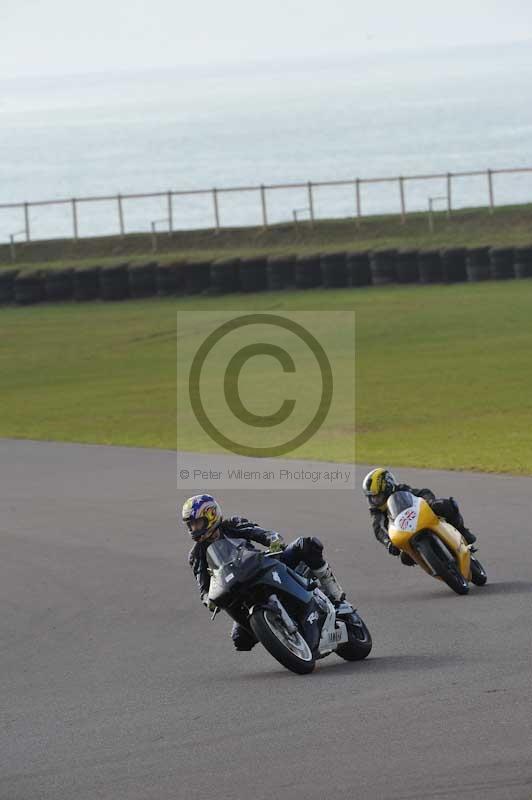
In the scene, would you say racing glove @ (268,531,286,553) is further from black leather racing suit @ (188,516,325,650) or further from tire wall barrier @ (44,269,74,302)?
tire wall barrier @ (44,269,74,302)

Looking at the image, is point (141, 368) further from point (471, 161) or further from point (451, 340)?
point (471, 161)

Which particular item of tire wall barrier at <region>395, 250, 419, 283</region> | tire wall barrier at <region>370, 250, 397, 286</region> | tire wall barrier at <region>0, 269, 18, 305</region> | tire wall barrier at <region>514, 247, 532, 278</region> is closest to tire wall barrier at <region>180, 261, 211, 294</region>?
tire wall barrier at <region>370, 250, 397, 286</region>

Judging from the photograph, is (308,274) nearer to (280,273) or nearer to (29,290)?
(280,273)

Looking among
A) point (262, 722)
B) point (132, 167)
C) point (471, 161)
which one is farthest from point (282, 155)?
point (262, 722)

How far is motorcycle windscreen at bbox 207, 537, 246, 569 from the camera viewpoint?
9.46m

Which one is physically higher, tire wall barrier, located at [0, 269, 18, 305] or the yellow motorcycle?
tire wall barrier, located at [0, 269, 18, 305]

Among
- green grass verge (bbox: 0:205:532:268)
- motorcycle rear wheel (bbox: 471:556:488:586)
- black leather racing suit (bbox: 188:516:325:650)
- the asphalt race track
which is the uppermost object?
green grass verge (bbox: 0:205:532:268)

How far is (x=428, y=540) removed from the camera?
11.4 metres

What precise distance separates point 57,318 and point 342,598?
106 feet

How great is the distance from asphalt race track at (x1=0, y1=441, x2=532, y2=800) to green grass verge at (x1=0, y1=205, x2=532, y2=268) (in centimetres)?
3009

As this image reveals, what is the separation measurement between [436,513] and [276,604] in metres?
2.74

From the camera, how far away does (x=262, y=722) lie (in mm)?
8258

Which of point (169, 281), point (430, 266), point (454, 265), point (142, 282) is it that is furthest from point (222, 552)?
point (142, 282)

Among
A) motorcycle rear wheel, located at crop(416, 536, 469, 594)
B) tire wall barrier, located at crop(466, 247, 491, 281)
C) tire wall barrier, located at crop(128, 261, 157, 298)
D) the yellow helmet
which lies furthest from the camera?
tire wall barrier, located at crop(128, 261, 157, 298)
